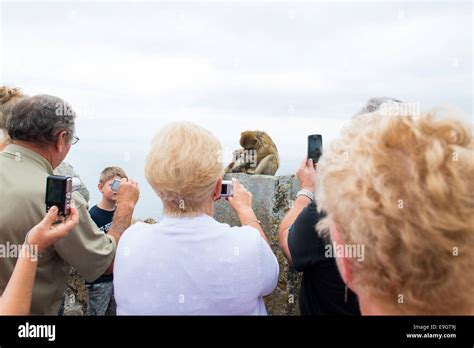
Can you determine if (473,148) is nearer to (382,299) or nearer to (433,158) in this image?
(433,158)

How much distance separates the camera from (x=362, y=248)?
1.17 metres

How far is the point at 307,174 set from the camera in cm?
258

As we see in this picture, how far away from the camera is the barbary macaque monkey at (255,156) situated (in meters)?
7.42

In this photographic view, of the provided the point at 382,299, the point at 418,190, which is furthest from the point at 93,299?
the point at 418,190

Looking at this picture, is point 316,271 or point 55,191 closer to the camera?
point 55,191

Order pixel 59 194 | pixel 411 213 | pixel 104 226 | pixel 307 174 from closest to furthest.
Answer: pixel 411 213 → pixel 59 194 → pixel 307 174 → pixel 104 226

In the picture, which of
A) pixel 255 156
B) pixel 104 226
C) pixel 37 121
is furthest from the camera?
pixel 255 156

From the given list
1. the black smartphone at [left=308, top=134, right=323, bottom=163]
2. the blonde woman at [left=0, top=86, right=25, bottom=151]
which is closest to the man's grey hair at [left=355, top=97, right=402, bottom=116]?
the black smartphone at [left=308, top=134, right=323, bottom=163]

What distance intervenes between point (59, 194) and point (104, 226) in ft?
5.07

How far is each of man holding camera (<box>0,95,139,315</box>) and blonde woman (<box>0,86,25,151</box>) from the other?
28cm

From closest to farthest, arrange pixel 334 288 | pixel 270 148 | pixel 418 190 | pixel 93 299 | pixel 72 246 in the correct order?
pixel 418 190, pixel 334 288, pixel 72 246, pixel 93 299, pixel 270 148

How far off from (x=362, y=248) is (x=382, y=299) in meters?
0.15

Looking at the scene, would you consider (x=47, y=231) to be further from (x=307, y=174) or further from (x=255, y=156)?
(x=255, y=156)

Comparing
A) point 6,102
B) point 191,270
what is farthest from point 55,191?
point 6,102
